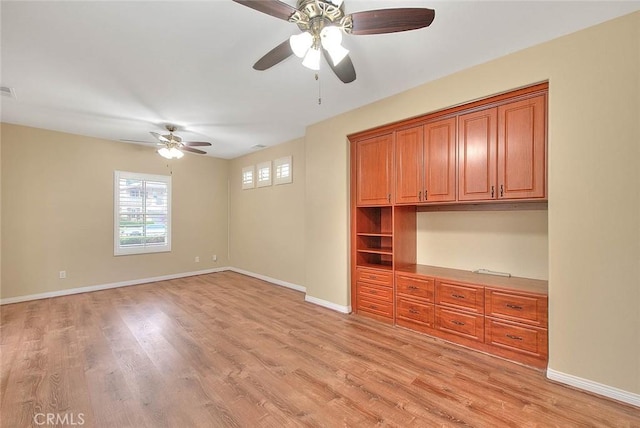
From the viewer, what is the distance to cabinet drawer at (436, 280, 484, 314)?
9.18 feet

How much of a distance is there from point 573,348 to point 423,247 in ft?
5.82

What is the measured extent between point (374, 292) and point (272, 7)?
127 inches

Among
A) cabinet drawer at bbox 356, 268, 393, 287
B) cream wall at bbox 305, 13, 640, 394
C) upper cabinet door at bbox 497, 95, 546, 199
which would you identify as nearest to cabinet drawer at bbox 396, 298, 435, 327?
cabinet drawer at bbox 356, 268, 393, 287

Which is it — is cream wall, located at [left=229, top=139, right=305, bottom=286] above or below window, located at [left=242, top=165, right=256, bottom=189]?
below

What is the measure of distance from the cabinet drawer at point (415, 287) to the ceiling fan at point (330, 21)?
2.49 m

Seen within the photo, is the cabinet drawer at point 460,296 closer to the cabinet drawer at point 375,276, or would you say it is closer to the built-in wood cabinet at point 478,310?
the built-in wood cabinet at point 478,310

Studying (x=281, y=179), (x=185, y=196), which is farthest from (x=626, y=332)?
(x=185, y=196)

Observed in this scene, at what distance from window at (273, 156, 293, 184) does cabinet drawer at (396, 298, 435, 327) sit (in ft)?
10.6

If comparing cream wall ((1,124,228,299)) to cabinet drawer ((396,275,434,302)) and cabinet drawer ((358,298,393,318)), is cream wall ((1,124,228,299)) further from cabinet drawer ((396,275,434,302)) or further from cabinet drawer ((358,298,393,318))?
cabinet drawer ((396,275,434,302))

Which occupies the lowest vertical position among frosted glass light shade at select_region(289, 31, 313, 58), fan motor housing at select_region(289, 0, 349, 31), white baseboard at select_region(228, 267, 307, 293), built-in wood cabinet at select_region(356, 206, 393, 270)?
white baseboard at select_region(228, 267, 307, 293)

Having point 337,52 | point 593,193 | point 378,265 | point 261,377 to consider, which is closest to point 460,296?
point 378,265

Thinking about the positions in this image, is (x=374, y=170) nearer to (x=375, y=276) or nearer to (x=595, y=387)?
(x=375, y=276)

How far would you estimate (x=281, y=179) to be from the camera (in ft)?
18.9

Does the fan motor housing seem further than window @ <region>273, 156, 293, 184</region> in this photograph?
No
